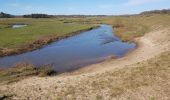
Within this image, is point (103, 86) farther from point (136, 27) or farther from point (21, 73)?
point (136, 27)

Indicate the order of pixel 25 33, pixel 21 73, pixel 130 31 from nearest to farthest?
1. pixel 21 73
2. pixel 25 33
3. pixel 130 31

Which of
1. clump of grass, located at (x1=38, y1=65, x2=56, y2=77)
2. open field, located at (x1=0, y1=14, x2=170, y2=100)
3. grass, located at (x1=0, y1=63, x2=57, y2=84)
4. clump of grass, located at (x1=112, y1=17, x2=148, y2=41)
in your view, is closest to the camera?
open field, located at (x1=0, y1=14, x2=170, y2=100)

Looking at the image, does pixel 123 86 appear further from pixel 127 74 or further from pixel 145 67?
pixel 145 67

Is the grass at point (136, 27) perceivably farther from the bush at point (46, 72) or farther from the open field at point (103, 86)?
the open field at point (103, 86)

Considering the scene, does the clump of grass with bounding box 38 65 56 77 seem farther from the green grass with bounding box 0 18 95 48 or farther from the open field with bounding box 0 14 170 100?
the green grass with bounding box 0 18 95 48

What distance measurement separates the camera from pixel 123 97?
21.5 metres

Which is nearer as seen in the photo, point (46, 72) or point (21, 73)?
point (21, 73)

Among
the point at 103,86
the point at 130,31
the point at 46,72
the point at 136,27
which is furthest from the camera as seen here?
the point at 136,27

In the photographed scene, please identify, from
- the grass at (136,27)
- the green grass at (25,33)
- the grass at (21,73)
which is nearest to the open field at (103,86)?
the grass at (21,73)

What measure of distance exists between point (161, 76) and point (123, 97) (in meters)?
6.57

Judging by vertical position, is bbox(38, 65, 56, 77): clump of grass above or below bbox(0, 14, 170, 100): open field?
below

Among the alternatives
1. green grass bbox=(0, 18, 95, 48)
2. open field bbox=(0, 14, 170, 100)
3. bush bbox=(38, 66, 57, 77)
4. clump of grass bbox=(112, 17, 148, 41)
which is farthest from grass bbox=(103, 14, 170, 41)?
open field bbox=(0, 14, 170, 100)

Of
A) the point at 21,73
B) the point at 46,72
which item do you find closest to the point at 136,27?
the point at 46,72

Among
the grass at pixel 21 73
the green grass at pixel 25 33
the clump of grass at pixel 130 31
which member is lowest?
the grass at pixel 21 73
